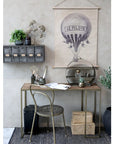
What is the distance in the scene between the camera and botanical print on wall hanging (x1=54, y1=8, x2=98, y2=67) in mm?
3502

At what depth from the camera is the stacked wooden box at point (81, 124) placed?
11.1 feet

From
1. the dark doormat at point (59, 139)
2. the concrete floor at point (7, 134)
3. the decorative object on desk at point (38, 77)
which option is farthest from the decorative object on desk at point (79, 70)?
the concrete floor at point (7, 134)

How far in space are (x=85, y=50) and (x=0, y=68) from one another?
214 centimetres

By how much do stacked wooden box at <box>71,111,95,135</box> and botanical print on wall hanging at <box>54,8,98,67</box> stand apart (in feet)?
2.76

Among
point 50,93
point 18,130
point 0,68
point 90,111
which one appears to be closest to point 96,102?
point 90,111

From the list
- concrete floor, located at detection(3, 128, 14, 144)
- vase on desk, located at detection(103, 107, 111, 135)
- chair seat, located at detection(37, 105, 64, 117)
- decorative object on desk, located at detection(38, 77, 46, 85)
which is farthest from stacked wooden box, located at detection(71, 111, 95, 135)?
concrete floor, located at detection(3, 128, 14, 144)

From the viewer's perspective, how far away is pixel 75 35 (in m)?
3.52

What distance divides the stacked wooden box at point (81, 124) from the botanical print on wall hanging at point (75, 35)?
2.76 ft

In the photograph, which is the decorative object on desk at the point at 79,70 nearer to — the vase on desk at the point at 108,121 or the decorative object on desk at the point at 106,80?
the decorative object on desk at the point at 106,80

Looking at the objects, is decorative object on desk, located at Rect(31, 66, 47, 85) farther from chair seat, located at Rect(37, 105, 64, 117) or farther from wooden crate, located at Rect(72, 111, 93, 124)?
wooden crate, located at Rect(72, 111, 93, 124)

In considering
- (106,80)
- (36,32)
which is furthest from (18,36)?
(106,80)

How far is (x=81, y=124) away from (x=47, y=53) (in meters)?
1.26

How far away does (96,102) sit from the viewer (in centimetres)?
367

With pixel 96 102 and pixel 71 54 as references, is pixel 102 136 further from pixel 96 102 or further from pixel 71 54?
pixel 71 54
